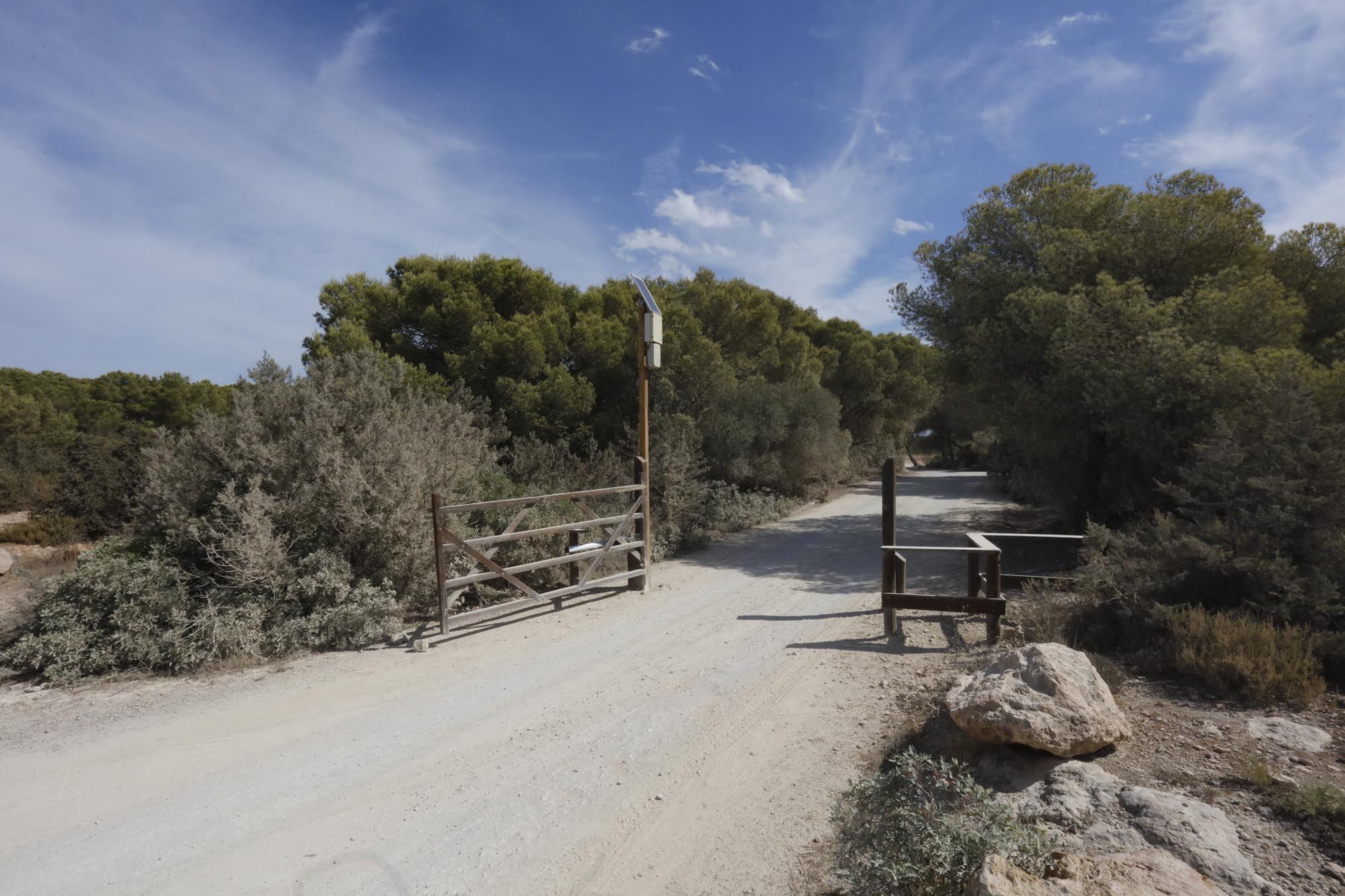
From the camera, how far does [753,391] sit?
661 inches

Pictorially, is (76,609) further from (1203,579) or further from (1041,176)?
(1041,176)

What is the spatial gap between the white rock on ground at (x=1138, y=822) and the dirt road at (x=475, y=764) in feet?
3.83

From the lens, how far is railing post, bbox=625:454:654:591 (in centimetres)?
904

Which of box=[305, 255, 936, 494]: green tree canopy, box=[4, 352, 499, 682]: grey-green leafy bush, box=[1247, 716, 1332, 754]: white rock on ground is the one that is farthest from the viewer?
box=[305, 255, 936, 494]: green tree canopy

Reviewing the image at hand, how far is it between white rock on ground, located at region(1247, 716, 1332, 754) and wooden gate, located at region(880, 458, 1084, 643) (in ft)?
7.70

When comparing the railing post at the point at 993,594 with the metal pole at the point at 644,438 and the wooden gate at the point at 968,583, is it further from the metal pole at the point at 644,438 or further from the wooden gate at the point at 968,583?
the metal pole at the point at 644,438

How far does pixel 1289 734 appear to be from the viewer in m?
3.83

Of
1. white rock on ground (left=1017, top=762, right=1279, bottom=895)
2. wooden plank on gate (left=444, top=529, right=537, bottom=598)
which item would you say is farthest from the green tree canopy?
white rock on ground (left=1017, top=762, right=1279, bottom=895)

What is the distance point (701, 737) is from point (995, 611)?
3459 millimetres

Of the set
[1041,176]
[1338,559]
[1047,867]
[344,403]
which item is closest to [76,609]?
[344,403]

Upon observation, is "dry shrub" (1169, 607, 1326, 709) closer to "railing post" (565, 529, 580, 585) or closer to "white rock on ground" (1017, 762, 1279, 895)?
"white rock on ground" (1017, 762, 1279, 895)

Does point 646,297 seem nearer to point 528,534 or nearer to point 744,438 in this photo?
point 528,534

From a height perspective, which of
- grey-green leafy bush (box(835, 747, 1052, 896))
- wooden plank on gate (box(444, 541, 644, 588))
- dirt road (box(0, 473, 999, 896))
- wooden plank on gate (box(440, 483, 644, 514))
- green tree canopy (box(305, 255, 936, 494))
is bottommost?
dirt road (box(0, 473, 999, 896))

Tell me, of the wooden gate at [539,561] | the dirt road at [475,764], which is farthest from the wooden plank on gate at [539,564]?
the dirt road at [475,764]
